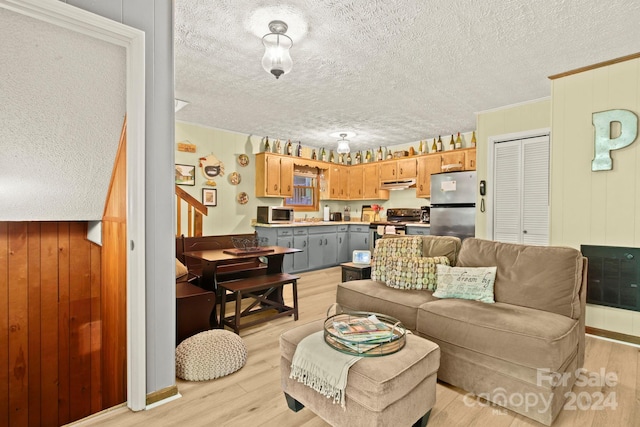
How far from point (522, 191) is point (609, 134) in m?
1.28

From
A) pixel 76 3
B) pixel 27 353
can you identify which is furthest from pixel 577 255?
pixel 27 353

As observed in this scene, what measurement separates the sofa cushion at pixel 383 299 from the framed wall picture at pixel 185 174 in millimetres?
3300

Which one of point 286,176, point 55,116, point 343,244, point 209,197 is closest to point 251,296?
point 55,116

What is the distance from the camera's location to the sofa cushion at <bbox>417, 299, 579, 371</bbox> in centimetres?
181

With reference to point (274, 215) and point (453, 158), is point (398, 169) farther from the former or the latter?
point (274, 215)

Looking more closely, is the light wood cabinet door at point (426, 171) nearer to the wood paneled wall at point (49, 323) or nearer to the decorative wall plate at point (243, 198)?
the decorative wall plate at point (243, 198)

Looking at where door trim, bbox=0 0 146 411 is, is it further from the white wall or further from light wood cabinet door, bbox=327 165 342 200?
light wood cabinet door, bbox=327 165 342 200

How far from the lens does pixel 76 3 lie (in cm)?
165

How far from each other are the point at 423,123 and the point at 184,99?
339 cm

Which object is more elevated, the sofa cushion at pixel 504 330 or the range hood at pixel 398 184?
the range hood at pixel 398 184

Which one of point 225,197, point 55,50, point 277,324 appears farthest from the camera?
point 225,197

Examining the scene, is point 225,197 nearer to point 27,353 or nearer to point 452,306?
point 27,353

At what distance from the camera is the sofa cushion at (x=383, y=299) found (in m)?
2.41

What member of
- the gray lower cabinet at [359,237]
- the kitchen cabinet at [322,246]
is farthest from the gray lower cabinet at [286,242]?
the gray lower cabinet at [359,237]
